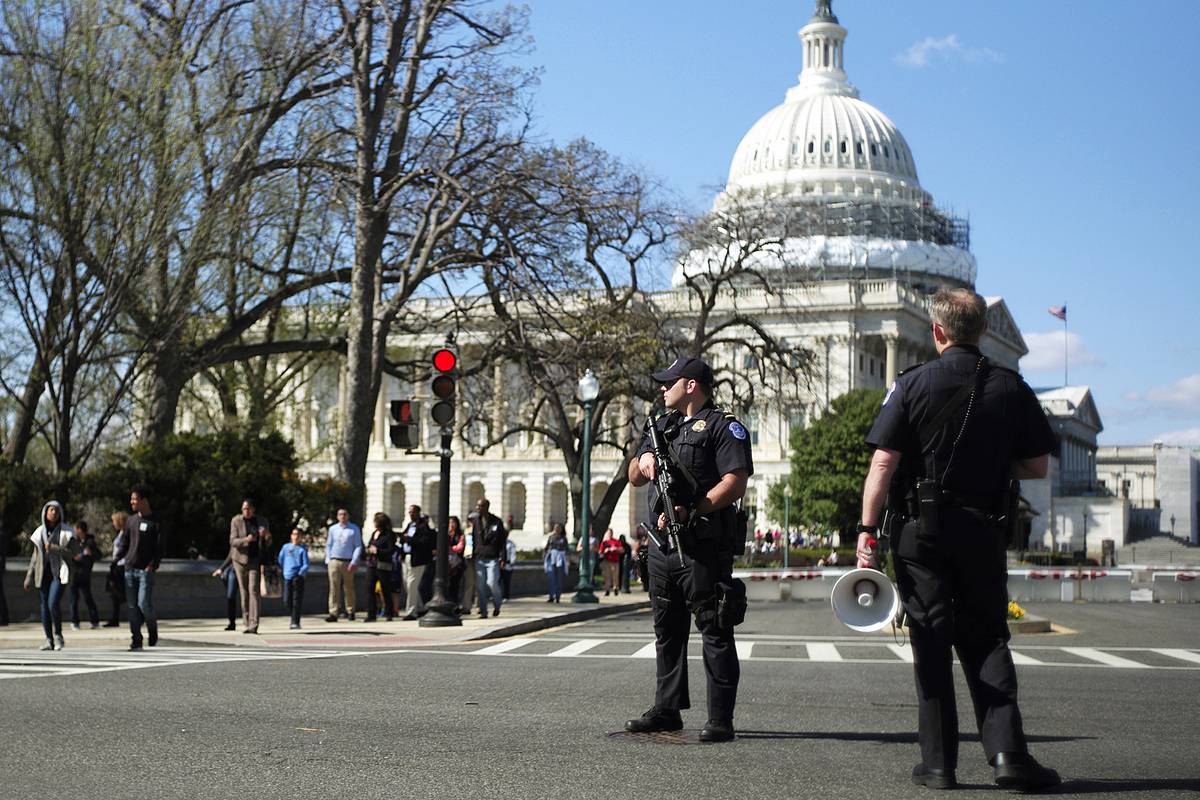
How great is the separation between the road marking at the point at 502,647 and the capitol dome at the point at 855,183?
102 metres

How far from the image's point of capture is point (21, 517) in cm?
2569

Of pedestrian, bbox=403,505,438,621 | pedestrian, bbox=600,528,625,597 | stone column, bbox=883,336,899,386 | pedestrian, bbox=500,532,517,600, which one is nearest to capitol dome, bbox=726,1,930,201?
stone column, bbox=883,336,899,386

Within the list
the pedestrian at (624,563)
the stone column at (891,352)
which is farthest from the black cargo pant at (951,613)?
the stone column at (891,352)

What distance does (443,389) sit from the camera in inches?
878

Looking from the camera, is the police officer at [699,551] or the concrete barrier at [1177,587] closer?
the police officer at [699,551]

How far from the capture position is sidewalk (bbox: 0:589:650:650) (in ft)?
64.2

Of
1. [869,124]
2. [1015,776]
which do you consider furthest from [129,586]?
[869,124]

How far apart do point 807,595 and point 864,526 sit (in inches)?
1360

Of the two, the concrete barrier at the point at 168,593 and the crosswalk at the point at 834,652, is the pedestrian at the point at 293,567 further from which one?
the crosswalk at the point at 834,652

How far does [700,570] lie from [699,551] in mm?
98

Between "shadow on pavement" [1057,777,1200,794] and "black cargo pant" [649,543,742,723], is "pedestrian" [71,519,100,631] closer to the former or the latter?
"black cargo pant" [649,543,742,723]

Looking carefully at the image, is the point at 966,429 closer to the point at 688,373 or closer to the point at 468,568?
the point at 688,373

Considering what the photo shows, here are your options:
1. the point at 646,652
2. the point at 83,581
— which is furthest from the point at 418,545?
the point at 646,652

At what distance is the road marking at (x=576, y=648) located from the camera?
17875mm
